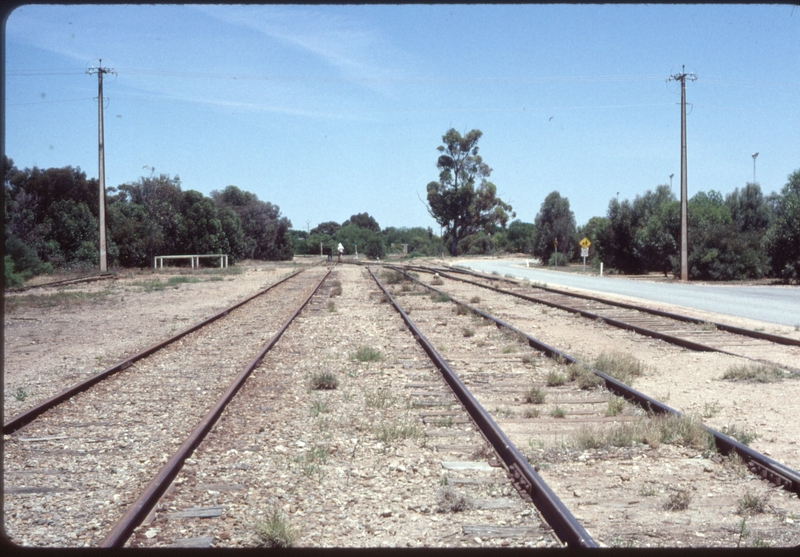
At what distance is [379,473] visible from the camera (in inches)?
218

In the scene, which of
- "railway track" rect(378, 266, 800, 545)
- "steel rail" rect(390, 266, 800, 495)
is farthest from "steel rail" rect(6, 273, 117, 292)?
"steel rail" rect(390, 266, 800, 495)

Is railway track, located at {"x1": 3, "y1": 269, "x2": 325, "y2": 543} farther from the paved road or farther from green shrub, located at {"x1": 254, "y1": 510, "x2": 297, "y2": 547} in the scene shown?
the paved road

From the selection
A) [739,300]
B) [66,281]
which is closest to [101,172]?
[66,281]

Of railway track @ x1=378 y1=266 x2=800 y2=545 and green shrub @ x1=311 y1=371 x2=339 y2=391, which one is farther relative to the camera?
green shrub @ x1=311 y1=371 x2=339 y2=391

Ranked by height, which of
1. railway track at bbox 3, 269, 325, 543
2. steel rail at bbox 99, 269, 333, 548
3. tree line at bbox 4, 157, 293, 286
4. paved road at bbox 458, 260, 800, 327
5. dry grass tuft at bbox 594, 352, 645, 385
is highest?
tree line at bbox 4, 157, 293, 286

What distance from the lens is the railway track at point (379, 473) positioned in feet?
14.3

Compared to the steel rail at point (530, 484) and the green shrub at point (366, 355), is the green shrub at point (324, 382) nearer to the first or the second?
the steel rail at point (530, 484)

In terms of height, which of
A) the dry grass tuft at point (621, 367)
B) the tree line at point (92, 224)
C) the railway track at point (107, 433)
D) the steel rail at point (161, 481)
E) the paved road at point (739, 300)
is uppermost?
the tree line at point (92, 224)

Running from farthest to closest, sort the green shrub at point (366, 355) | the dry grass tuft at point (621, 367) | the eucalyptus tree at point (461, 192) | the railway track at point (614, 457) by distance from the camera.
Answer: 1. the eucalyptus tree at point (461, 192)
2. the green shrub at point (366, 355)
3. the dry grass tuft at point (621, 367)
4. the railway track at point (614, 457)

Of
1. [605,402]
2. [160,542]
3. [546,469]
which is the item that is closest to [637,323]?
[605,402]

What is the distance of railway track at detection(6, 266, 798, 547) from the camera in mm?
4363

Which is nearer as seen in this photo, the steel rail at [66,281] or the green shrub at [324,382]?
the green shrub at [324,382]

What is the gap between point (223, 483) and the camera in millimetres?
5273

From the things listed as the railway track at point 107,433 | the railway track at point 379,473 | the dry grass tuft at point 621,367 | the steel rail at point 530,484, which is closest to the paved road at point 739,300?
the dry grass tuft at point 621,367
